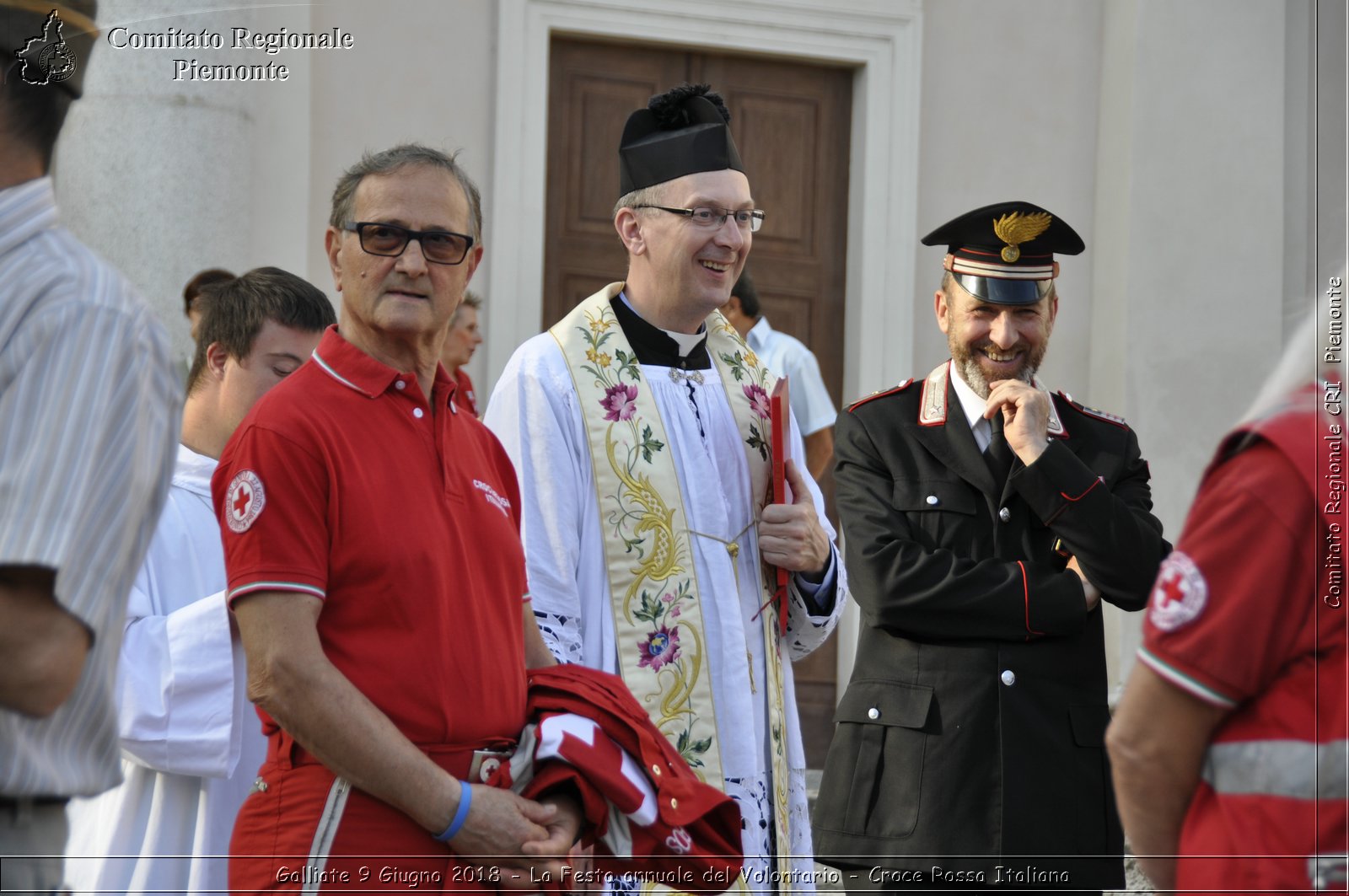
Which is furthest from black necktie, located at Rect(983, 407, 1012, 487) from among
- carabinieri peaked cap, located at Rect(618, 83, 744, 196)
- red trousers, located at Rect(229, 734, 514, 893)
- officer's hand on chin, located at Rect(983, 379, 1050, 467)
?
red trousers, located at Rect(229, 734, 514, 893)

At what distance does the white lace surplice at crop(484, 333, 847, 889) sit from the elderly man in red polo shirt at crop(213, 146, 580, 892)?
0.77m

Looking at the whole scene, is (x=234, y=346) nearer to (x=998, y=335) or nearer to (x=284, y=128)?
(x=998, y=335)

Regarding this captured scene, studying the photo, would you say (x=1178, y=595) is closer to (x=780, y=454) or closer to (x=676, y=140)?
(x=780, y=454)

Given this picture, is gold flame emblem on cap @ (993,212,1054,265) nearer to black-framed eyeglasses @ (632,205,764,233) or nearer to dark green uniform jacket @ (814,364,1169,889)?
dark green uniform jacket @ (814,364,1169,889)

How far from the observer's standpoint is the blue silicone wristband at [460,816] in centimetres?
257

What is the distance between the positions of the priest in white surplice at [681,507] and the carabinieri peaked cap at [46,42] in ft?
5.80

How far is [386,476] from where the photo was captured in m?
2.69

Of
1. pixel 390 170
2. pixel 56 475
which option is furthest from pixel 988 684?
pixel 56 475

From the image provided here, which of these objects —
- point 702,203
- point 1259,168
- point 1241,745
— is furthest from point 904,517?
point 1259,168

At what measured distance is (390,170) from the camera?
289 cm

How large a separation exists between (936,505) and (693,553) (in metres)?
0.67

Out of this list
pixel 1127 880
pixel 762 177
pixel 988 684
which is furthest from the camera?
pixel 762 177

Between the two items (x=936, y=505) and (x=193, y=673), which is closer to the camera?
(x=193, y=673)

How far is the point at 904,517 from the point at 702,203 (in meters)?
0.94
